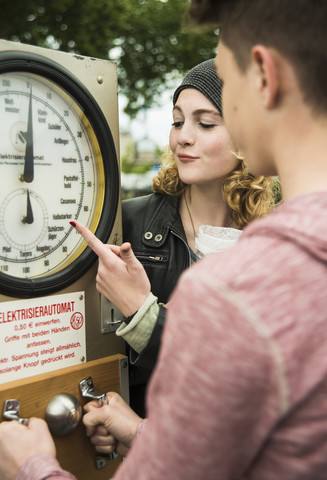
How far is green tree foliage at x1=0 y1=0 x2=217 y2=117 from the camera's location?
9.36 metres

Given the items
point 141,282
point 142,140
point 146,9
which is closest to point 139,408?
point 141,282

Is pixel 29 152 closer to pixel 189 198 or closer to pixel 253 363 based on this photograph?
pixel 189 198

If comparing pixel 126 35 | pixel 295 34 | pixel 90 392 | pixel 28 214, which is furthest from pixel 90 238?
pixel 126 35

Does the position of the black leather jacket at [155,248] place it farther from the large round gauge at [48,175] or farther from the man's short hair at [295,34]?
the man's short hair at [295,34]

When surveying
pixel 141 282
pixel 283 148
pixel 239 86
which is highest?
pixel 239 86

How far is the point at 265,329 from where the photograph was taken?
724mm

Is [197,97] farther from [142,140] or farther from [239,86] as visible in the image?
[142,140]

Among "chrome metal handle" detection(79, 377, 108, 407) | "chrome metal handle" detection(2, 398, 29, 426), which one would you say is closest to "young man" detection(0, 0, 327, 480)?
"chrome metal handle" detection(2, 398, 29, 426)

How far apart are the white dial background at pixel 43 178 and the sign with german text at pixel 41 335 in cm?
10

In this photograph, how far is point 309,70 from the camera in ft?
2.82

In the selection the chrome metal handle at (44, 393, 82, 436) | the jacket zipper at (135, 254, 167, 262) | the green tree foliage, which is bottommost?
the chrome metal handle at (44, 393, 82, 436)

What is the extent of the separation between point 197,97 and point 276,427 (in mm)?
1438

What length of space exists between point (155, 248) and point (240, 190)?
0.44m

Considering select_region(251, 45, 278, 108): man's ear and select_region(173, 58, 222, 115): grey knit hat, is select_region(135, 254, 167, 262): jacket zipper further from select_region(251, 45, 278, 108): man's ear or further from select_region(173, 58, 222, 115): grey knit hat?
select_region(251, 45, 278, 108): man's ear
